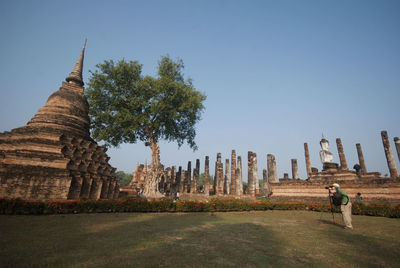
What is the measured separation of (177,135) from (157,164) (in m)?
4.13

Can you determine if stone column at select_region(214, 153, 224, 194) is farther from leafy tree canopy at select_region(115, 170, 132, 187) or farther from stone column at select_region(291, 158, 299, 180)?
leafy tree canopy at select_region(115, 170, 132, 187)

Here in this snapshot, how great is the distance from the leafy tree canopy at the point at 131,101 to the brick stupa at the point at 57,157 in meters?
1.97

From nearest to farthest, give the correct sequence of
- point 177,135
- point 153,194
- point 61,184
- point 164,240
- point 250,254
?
point 250,254 → point 164,240 → point 61,184 → point 153,194 → point 177,135

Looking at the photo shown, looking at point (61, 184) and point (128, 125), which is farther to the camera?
point (128, 125)

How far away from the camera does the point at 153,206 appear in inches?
460

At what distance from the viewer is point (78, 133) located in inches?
741

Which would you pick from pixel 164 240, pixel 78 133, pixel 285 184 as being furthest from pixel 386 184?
pixel 78 133

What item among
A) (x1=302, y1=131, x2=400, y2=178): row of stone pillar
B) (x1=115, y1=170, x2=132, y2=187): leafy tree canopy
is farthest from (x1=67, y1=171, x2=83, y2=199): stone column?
(x1=115, y1=170, x2=132, y2=187): leafy tree canopy

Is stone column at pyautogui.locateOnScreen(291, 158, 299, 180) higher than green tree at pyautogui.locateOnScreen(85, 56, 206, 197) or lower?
lower

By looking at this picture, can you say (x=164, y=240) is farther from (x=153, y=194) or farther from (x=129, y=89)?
(x=129, y=89)

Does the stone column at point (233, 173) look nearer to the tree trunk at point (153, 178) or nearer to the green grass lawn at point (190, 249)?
the tree trunk at point (153, 178)

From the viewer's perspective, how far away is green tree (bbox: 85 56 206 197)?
17.8 m

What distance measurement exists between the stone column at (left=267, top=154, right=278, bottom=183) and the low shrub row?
30.2ft

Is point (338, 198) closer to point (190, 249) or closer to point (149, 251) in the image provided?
point (190, 249)
